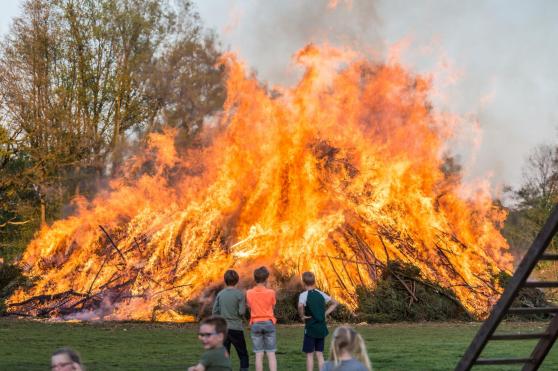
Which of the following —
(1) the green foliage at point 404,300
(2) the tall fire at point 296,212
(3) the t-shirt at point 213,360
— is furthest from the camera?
(2) the tall fire at point 296,212

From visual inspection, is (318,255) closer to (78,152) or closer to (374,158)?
(374,158)

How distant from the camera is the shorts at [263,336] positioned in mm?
12500

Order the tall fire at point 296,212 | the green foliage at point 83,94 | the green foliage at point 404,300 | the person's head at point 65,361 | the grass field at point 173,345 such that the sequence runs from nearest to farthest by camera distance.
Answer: the person's head at point 65,361 < the grass field at point 173,345 < the green foliage at point 404,300 < the tall fire at point 296,212 < the green foliage at point 83,94

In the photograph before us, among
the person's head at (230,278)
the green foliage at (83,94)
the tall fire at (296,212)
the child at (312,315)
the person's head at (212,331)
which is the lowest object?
the person's head at (212,331)

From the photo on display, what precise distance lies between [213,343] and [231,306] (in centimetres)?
528

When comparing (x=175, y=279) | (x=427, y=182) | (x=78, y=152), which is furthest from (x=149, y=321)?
(x=78, y=152)

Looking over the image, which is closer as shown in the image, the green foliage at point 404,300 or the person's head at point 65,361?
the person's head at point 65,361

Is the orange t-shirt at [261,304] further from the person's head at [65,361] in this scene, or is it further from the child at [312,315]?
the person's head at [65,361]

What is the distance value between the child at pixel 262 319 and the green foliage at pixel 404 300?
12.5 metres

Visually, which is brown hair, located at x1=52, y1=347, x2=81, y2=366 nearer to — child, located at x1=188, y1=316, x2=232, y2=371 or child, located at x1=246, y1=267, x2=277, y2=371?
child, located at x1=188, y1=316, x2=232, y2=371

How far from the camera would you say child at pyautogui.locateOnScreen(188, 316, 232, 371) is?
7.04 metres

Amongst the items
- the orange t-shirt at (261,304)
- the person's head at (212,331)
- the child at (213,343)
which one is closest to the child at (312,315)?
the orange t-shirt at (261,304)

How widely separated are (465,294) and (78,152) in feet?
78.1

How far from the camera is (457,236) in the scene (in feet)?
95.8
